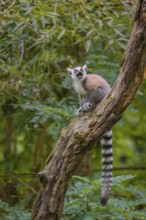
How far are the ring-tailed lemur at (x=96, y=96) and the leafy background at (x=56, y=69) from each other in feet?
0.33

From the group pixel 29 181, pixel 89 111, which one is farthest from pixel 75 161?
pixel 29 181

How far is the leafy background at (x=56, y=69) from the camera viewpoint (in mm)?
5070

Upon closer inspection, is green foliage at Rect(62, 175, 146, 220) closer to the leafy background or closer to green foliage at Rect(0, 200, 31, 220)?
the leafy background

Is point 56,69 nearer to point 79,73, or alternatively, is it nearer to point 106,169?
point 79,73

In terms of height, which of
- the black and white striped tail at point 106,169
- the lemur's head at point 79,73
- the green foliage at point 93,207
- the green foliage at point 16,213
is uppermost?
the lemur's head at point 79,73

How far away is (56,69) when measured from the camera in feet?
21.5

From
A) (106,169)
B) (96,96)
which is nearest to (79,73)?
(96,96)

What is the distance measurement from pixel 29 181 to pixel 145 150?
356cm

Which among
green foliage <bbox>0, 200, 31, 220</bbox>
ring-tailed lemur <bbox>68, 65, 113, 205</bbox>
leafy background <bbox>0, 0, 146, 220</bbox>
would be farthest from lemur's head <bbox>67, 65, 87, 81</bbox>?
green foliage <bbox>0, 200, 31, 220</bbox>

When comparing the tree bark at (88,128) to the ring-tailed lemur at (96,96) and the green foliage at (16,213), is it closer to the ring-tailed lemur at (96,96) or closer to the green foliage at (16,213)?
the ring-tailed lemur at (96,96)

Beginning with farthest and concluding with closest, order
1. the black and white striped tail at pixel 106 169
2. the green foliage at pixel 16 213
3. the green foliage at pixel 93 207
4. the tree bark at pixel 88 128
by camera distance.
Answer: the green foliage at pixel 16 213, the black and white striped tail at pixel 106 169, the green foliage at pixel 93 207, the tree bark at pixel 88 128

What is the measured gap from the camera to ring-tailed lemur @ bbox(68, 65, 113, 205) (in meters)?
4.95

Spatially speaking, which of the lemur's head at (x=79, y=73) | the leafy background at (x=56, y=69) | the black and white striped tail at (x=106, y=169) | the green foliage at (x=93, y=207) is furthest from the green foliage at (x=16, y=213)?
the lemur's head at (x=79, y=73)

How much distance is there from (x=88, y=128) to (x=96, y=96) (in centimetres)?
132
